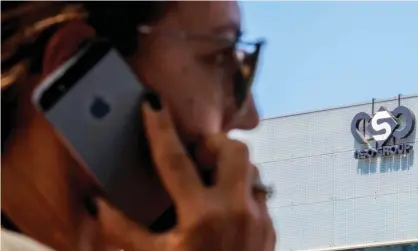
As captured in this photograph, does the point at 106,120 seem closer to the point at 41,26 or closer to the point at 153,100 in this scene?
the point at 153,100

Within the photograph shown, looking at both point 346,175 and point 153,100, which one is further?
point 346,175

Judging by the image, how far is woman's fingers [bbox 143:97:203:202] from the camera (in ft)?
4.57

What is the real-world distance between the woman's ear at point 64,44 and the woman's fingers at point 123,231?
0.65 ft

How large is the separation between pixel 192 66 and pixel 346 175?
53.3 ft

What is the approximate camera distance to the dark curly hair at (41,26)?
4.83 ft

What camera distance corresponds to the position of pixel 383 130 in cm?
1844

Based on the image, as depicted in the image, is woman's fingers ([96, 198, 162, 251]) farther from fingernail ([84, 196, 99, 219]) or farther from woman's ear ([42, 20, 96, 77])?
woman's ear ([42, 20, 96, 77])

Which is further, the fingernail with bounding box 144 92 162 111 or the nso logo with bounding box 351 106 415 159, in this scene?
the nso logo with bounding box 351 106 415 159

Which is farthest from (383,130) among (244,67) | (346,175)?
(244,67)

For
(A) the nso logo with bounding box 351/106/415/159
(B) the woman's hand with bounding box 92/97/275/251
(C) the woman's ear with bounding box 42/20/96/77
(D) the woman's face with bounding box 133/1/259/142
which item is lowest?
(A) the nso logo with bounding box 351/106/415/159

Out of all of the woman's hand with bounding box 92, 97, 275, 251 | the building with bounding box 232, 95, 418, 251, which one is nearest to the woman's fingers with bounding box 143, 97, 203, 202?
the woman's hand with bounding box 92, 97, 275, 251

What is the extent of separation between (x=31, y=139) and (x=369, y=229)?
15994 millimetres

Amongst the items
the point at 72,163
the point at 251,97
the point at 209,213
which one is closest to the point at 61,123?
the point at 72,163

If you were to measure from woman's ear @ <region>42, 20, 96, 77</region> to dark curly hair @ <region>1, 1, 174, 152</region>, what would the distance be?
0.01m
